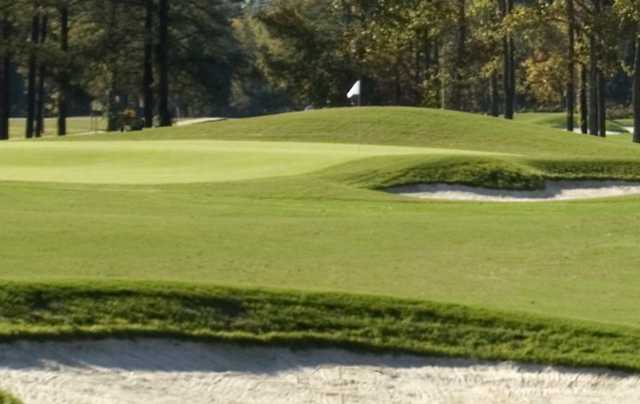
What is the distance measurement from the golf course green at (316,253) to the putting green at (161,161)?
0.26ft

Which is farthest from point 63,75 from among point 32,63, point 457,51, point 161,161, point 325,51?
point 161,161

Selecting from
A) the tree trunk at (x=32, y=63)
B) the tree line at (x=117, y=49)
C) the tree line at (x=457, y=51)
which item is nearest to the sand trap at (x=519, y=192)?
the tree line at (x=457, y=51)

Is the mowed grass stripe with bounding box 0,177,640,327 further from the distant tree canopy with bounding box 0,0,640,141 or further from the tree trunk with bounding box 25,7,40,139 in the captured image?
the tree trunk with bounding box 25,7,40,139

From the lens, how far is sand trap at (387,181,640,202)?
26094 millimetres

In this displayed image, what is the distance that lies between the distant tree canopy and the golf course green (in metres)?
18.5

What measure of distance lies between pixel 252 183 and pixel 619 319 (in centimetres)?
1329

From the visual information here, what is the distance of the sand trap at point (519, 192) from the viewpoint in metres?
26.1

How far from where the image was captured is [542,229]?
61.8 ft

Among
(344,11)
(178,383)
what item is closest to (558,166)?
(178,383)

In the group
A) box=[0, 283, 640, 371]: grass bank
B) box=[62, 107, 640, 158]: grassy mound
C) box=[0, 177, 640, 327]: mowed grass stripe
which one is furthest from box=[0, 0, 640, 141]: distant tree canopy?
box=[0, 283, 640, 371]: grass bank

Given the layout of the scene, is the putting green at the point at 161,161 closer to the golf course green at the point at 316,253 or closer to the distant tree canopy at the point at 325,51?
the golf course green at the point at 316,253

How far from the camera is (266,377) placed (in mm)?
10844

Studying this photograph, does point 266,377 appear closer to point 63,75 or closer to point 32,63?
point 32,63

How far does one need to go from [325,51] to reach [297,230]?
6272cm
